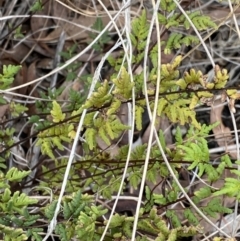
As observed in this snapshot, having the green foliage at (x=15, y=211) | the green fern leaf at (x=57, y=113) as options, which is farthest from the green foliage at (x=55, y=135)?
the green foliage at (x=15, y=211)

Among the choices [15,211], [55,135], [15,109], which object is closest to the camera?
[15,211]

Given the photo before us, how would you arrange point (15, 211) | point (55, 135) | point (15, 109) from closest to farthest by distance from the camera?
point (15, 211)
point (55, 135)
point (15, 109)

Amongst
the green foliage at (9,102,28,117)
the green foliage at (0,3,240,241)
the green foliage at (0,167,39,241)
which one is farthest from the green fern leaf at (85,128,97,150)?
the green foliage at (9,102,28,117)

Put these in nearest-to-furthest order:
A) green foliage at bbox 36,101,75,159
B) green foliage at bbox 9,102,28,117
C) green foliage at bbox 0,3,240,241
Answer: green foliage at bbox 0,3,240,241
green foliage at bbox 36,101,75,159
green foliage at bbox 9,102,28,117

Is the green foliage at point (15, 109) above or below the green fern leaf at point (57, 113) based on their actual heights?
below

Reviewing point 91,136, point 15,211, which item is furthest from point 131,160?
point 15,211

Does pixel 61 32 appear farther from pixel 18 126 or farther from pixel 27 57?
pixel 18 126

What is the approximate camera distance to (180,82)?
0.92 m

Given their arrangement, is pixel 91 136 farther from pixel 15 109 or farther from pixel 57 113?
pixel 15 109

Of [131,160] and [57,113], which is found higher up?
[57,113]

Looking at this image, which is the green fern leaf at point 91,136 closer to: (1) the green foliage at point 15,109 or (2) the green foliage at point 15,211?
(2) the green foliage at point 15,211

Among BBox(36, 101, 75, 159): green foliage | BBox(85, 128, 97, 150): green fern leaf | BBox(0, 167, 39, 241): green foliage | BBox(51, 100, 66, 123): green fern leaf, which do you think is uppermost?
BBox(51, 100, 66, 123): green fern leaf

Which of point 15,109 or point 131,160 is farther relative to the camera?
point 15,109

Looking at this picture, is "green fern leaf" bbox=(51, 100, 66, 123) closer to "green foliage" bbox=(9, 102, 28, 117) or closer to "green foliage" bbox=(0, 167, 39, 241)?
"green foliage" bbox=(0, 167, 39, 241)
